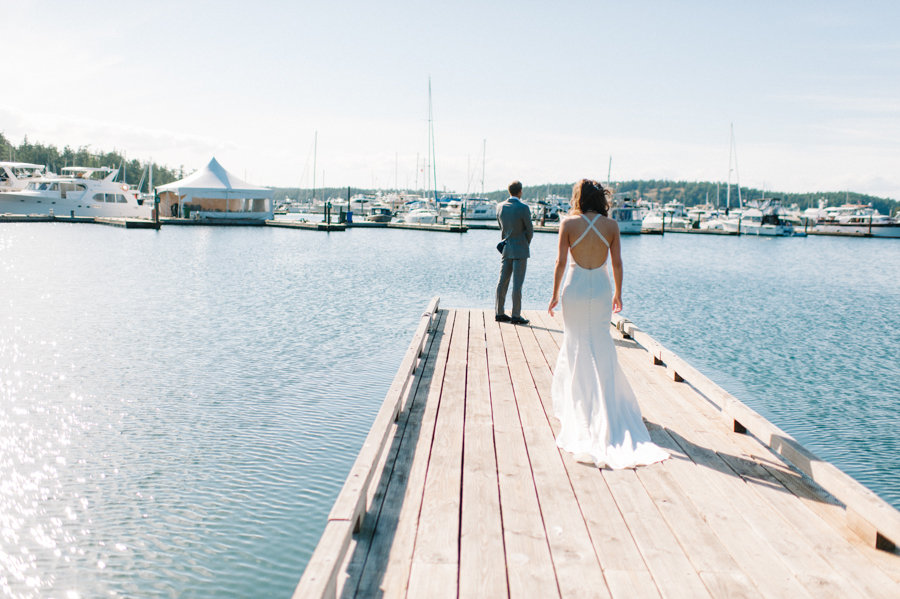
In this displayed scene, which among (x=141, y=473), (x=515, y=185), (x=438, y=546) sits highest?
(x=515, y=185)

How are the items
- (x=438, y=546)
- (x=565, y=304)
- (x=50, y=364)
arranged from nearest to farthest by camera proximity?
(x=438, y=546) < (x=565, y=304) < (x=50, y=364)

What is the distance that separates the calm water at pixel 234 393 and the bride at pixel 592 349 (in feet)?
7.42

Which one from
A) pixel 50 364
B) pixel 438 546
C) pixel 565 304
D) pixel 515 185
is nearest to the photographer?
pixel 438 546

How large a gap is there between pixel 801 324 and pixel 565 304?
13563mm

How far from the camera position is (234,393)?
8242 millimetres

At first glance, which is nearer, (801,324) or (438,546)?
(438,546)

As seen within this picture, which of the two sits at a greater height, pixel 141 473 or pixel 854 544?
pixel 854 544

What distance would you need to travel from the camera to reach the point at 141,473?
18.9 feet

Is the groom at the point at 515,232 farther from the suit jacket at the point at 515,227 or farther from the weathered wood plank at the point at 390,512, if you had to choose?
the weathered wood plank at the point at 390,512

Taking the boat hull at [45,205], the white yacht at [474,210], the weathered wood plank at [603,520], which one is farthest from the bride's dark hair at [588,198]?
the white yacht at [474,210]

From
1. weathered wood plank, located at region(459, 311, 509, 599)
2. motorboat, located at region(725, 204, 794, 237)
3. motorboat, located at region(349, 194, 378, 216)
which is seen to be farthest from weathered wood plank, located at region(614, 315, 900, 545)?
motorboat, located at region(349, 194, 378, 216)

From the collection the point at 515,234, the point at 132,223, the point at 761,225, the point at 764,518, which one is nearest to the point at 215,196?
the point at 132,223

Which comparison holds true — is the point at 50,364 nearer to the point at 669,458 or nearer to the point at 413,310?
the point at 413,310

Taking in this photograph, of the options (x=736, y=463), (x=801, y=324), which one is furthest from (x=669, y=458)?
(x=801, y=324)
